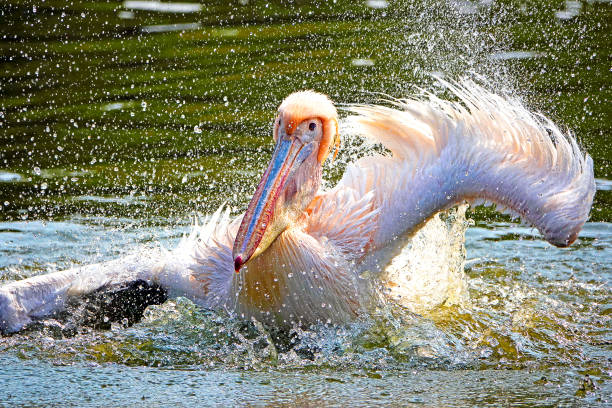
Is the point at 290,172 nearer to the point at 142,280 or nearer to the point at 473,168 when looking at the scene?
the point at 473,168

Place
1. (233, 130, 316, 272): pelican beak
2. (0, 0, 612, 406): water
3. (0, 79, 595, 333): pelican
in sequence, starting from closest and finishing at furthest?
1. (0, 0, 612, 406): water
2. (233, 130, 316, 272): pelican beak
3. (0, 79, 595, 333): pelican

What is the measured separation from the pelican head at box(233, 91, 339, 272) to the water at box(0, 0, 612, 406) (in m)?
0.50

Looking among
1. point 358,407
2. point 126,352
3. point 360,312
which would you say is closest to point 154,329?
point 126,352

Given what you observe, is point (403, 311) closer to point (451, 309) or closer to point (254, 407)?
point (451, 309)

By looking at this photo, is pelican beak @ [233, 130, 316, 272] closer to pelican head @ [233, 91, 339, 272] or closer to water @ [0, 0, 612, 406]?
pelican head @ [233, 91, 339, 272]

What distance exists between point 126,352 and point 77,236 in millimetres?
1916

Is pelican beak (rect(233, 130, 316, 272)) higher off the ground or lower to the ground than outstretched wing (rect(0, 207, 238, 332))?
higher

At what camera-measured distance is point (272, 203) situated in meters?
3.99

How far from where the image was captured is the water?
379 centimetres

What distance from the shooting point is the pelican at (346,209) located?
4.13 metres

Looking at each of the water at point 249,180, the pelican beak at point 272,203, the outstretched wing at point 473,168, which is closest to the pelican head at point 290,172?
the pelican beak at point 272,203

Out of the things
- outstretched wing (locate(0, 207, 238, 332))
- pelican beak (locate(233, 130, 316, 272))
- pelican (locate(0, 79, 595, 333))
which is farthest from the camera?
outstretched wing (locate(0, 207, 238, 332))

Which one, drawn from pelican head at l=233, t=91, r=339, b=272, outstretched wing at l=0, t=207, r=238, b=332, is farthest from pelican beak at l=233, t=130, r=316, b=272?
outstretched wing at l=0, t=207, r=238, b=332

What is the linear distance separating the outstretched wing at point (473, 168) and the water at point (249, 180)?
1.81 ft
